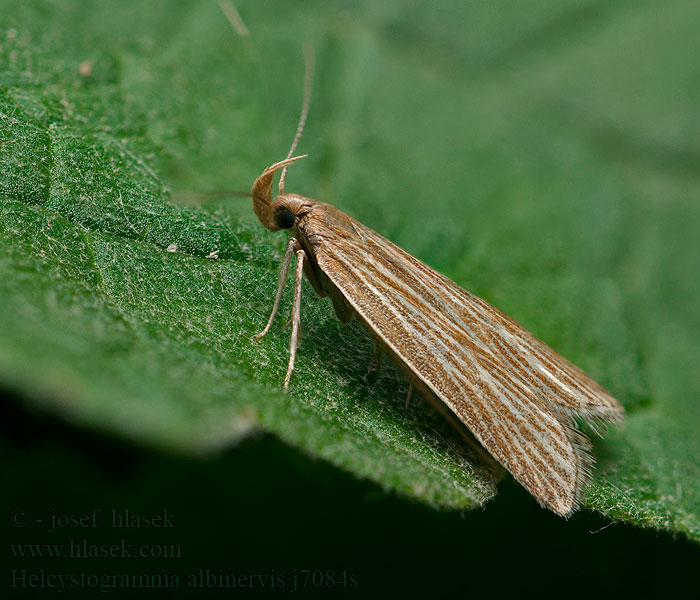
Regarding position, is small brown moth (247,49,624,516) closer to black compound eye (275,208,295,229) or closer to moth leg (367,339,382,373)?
black compound eye (275,208,295,229)

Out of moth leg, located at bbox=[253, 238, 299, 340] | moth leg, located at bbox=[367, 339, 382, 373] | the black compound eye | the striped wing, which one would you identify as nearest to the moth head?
the black compound eye

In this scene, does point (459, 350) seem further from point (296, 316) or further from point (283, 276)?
point (283, 276)

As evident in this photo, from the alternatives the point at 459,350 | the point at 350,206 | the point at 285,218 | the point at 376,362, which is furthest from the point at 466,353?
the point at 350,206

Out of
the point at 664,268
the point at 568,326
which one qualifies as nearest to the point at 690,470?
the point at 568,326

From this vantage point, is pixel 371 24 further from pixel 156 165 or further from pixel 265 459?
pixel 265 459

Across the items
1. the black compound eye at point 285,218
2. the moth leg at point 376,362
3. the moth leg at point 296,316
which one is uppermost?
the black compound eye at point 285,218

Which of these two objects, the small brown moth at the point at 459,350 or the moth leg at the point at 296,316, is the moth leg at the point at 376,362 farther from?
the moth leg at the point at 296,316

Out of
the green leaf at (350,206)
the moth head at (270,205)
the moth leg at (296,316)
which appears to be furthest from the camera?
the moth head at (270,205)

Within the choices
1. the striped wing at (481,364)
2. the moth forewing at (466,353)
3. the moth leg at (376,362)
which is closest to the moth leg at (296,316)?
the moth forewing at (466,353)
